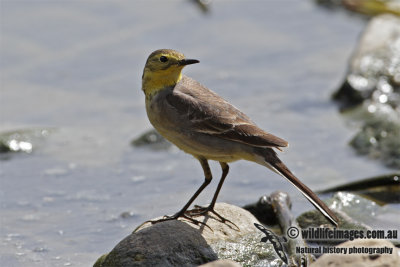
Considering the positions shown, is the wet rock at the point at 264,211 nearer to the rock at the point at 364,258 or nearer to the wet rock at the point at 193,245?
the wet rock at the point at 193,245

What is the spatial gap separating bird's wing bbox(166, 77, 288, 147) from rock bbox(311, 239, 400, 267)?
120cm

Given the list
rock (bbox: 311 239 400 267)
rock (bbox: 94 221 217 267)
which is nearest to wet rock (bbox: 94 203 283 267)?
rock (bbox: 94 221 217 267)

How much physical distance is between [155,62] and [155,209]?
2.12 metres

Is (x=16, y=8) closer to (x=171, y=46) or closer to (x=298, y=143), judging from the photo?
(x=171, y=46)

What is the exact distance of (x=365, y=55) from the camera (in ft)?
37.1

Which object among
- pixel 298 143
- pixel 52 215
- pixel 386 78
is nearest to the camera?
pixel 52 215

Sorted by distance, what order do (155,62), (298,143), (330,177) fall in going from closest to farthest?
(155,62), (330,177), (298,143)

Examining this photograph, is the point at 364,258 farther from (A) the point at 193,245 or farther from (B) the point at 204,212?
Answer: (B) the point at 204,212

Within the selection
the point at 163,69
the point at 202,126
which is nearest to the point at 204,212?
the point at 202,126

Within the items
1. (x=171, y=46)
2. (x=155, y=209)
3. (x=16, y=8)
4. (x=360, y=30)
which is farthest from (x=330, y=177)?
(x=16, y=8)

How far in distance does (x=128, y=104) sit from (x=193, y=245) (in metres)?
4.94

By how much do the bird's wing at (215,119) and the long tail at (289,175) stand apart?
0.15 m

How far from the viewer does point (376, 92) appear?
425 inches

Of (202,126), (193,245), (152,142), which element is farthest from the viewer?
(152,142)
